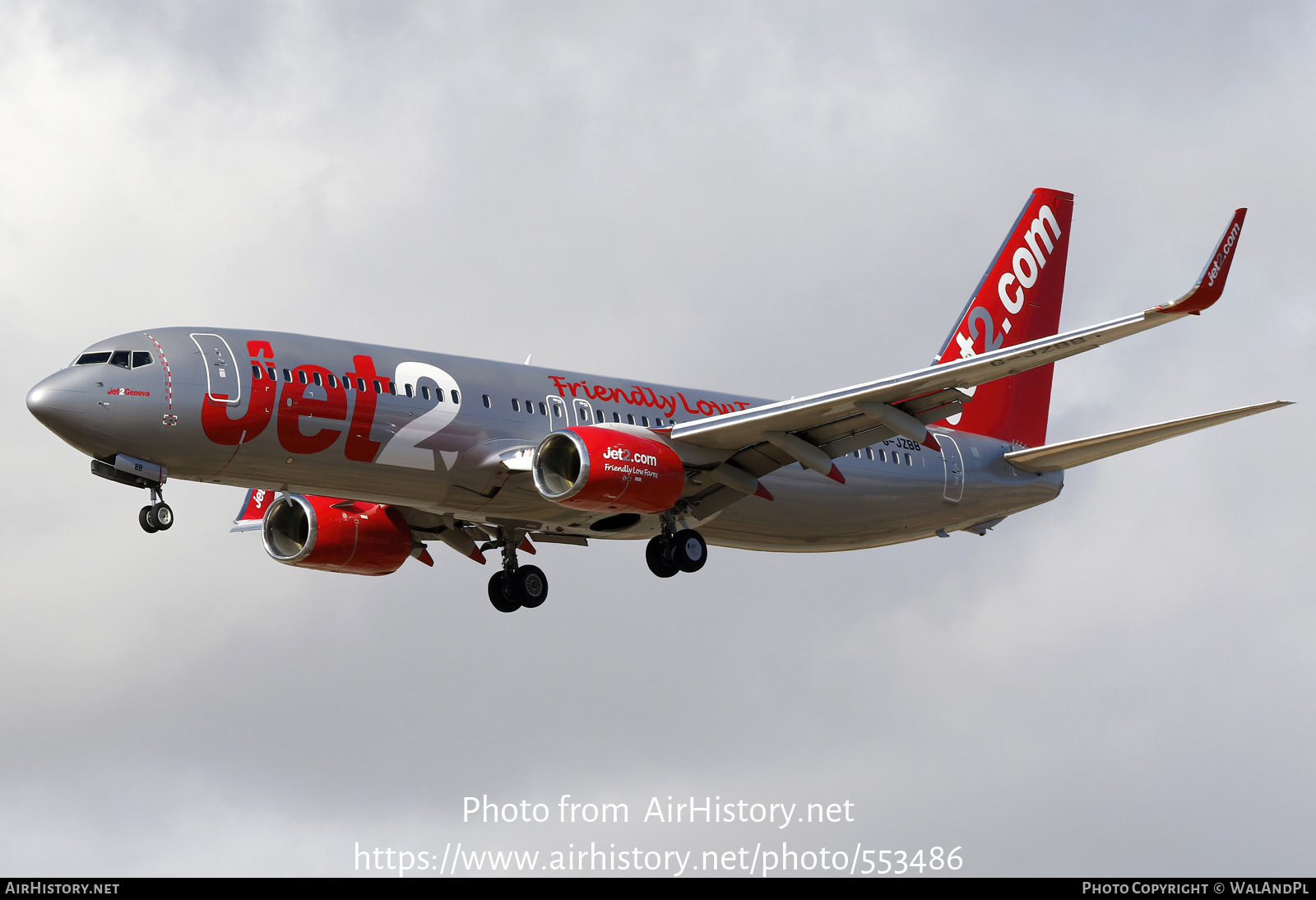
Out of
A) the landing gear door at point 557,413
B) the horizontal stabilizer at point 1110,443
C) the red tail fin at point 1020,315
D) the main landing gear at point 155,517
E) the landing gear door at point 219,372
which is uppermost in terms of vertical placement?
the red tail fin at point 1020,315

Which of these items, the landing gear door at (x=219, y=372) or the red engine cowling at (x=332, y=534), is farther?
the red engine cowling at (x=332, y=534)

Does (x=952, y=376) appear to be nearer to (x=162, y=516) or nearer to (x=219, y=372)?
(x=219, y=372)

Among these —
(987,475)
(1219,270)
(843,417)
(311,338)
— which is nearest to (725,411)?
(843,417)

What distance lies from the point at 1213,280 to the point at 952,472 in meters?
13.9

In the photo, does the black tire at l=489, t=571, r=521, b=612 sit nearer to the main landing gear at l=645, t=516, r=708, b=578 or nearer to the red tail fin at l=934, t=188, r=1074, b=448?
the main landing gear at l=645, t=516, r=708, b=578

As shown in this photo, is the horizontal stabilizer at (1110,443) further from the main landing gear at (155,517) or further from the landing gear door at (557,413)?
the main landing gear at (155,517)

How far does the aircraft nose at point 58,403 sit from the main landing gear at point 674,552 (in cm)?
1313

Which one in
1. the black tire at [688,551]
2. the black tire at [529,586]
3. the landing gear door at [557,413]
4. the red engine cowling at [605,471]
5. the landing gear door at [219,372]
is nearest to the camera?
the landing gear door at [219,372]

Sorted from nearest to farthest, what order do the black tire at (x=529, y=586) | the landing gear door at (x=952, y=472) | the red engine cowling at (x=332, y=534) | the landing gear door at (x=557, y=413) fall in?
the landing gear door at (x=557, y=413), the red engine cowling at (x=332, y=534), the black tire at (x=529, y=586), the landing gear door at (x=952, y=472)

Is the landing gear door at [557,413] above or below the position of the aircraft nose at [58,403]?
above

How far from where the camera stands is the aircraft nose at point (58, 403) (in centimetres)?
3177

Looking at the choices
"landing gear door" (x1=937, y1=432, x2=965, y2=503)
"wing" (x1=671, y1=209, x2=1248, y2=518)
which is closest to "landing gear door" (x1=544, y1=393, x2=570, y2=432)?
"wing" (x1=671, y1=209, x2=1248, y2=518)

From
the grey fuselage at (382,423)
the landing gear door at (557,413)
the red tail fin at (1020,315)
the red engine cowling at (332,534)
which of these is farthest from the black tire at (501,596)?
the red tail fin at (1020,315)

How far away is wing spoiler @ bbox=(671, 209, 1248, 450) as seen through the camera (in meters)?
31.5
